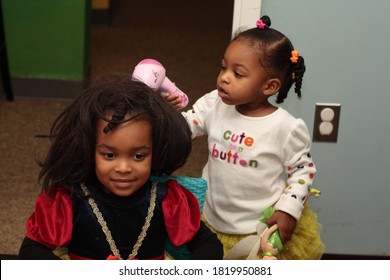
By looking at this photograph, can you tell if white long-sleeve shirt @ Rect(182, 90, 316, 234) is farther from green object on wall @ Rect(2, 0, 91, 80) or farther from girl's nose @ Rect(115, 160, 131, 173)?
green object on wall @ Rect(2, 0, 91, 80)

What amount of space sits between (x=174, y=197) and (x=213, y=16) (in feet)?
12.2

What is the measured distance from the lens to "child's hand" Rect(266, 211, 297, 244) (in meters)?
1.65

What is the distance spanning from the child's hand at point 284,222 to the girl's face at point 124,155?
1.21ft

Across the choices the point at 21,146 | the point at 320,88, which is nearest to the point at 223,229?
the point at 320,88

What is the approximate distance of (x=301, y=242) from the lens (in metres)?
1.73

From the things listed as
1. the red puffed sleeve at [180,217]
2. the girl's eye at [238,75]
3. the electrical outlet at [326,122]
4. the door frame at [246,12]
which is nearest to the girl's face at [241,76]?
the girl's eye at [238,75]

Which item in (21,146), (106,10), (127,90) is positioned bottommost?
(21,146)

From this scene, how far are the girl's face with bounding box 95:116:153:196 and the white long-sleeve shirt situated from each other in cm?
31

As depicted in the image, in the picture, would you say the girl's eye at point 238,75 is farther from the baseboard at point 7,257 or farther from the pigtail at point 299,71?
the baseboard at point 7,257

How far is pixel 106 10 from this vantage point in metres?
4.80

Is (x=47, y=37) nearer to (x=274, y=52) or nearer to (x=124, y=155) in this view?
(x=274, y=52)

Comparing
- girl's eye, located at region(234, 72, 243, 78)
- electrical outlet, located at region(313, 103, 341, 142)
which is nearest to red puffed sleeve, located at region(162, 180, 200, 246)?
girl's eye, located at region(234, 72, 243, 78)
